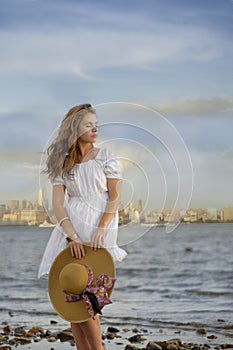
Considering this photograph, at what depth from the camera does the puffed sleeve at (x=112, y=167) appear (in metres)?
2.49

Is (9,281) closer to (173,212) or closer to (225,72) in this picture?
(225,72)

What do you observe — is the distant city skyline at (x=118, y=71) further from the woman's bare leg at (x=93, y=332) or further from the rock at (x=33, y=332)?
the woman's bare leg at (x=93, y=332)

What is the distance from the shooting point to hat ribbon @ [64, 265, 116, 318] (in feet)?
8.14

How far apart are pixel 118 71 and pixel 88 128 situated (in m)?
7.39

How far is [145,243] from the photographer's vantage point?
13.0m

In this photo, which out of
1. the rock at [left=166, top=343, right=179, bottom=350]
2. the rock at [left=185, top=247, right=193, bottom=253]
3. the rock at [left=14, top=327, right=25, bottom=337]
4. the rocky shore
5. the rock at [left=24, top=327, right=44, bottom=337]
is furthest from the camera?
the rock at [left=185, top=247, right=193, bottom=253]

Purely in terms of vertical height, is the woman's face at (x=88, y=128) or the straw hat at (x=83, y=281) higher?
the woman's face at (x=88, y=128)

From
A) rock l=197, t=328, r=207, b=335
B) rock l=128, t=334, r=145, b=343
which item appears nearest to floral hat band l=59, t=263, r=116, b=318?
rock l=128, t=334, r=145, b=343

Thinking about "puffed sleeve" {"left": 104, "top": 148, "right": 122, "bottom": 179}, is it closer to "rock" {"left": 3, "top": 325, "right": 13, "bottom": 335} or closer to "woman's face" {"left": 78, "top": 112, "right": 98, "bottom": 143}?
"woman's face" {"left": 78, "top": 112, "right": 98, "bottom": 143}

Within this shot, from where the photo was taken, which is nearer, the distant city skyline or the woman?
the woman

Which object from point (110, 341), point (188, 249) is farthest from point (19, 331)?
point (188, 249)

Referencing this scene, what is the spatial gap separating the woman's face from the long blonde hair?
0.04 ft

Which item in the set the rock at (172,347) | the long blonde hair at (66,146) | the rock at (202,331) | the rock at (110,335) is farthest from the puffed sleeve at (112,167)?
the rock at (202,331)

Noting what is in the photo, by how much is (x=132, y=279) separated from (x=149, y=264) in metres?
1.97
